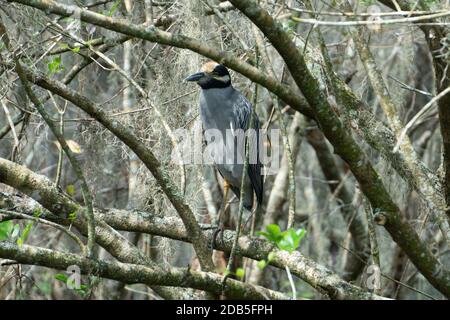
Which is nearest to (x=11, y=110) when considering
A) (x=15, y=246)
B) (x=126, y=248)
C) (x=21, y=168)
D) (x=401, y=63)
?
(x=21, y=168)

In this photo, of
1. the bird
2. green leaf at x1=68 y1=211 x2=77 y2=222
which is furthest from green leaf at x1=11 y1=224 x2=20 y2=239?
the bird

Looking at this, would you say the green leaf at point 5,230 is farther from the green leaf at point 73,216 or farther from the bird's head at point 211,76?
the bird's head at point 211,76

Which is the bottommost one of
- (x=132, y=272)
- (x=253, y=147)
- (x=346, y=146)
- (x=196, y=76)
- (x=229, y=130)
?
(x=132, y=272)

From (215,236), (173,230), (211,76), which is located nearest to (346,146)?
(173,230)

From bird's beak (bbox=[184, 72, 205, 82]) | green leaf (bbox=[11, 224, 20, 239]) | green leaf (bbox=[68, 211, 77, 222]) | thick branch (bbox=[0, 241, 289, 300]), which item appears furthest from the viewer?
bird's beak (bbox=[184, 72, 205, 82])

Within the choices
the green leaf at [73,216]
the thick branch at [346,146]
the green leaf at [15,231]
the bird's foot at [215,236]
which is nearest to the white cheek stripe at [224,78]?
the bird's foot at [215,236]

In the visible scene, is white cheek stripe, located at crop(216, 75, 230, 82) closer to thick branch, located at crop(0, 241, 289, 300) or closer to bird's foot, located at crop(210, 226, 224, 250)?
bird's foot, located at crop(210, 226, 224, 250)

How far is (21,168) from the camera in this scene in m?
3.04

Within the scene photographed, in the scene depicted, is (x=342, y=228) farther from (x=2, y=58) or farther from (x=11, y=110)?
(x=2, y=58)

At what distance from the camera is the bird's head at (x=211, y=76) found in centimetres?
390

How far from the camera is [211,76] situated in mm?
3957

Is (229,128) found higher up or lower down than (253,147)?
higher up

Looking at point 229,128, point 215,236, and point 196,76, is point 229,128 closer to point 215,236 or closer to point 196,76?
point 196,76

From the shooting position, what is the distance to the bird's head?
12.8ft
